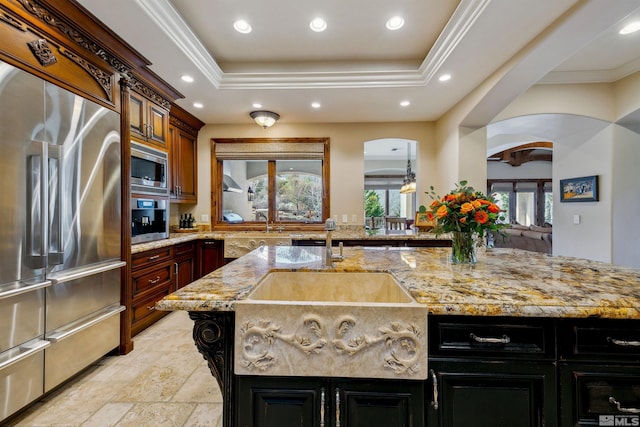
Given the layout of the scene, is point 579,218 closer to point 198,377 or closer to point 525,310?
point 525,310

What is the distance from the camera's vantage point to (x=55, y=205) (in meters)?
1.70

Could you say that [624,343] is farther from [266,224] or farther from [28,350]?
[266,224]

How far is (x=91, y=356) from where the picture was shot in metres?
2.02

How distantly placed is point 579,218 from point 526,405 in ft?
13.0

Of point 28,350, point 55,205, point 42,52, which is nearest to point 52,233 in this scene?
point 55,205

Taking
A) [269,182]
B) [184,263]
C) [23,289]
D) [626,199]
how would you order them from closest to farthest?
[23,289] → [626,199] → [184,263] → [269,182]

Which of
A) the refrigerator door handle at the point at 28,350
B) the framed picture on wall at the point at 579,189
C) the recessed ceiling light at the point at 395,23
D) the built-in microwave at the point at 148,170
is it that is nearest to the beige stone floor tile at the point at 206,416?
the refrigerator door handle at the point at 28,350

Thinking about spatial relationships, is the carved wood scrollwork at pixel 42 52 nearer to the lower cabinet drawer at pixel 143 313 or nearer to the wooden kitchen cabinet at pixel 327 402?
the lower cabinet drawer at pixel 143 313

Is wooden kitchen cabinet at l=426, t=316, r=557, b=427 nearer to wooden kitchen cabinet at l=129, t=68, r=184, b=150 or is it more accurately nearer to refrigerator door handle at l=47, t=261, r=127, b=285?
refrigerator door handle at l=47, t=261, r=127, b=285

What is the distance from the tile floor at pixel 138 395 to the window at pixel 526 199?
964cm

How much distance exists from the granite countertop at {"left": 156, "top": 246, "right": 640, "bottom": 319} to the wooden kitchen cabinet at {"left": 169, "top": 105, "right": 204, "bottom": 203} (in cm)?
255

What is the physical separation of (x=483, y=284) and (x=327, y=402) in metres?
0.79

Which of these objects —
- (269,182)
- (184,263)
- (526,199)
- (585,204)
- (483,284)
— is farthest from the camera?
(526,199)

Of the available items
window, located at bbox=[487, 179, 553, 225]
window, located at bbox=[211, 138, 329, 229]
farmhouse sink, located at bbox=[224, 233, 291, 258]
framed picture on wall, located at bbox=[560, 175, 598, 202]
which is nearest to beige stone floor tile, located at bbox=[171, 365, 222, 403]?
farmhouse sink, located at bbox=[224, 233, 291, 258]
